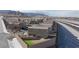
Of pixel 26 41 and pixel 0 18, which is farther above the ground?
pixel 0 18
